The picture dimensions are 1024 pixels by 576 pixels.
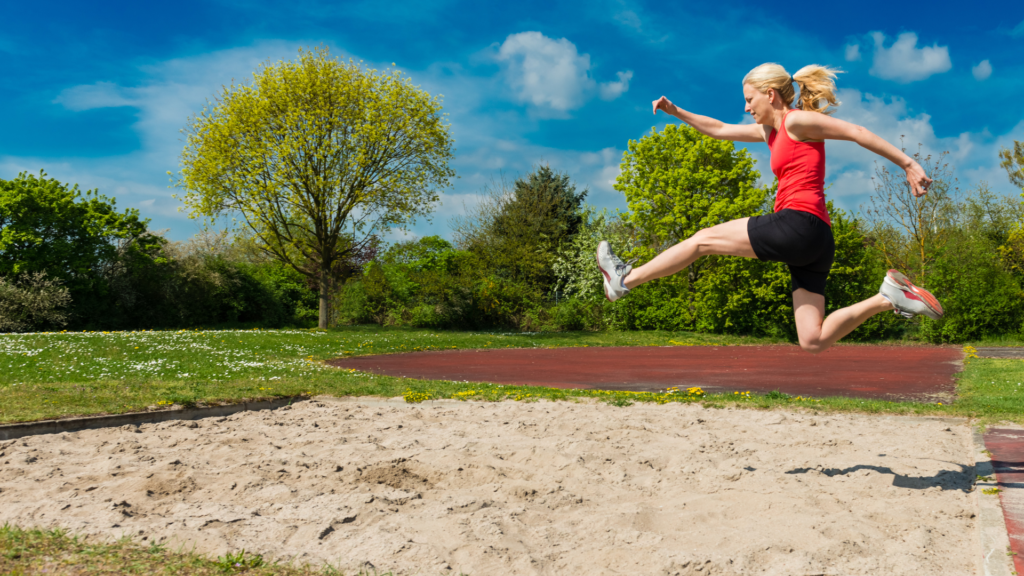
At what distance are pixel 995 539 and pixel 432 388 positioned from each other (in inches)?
270

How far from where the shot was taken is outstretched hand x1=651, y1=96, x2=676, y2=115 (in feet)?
15.0

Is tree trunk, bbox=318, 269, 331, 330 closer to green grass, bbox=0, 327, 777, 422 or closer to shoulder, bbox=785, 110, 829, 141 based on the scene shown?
green grass, bbox=0, 327, 777, 422

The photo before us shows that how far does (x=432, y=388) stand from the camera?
8984mm

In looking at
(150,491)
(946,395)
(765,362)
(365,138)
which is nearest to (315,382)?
(150,491)

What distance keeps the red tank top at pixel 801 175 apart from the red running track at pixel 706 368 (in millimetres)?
6126

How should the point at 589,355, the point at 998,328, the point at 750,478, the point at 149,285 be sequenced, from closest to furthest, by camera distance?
the point at 750,478, the point at 589,355, the point at 998,328, the point at 149,285

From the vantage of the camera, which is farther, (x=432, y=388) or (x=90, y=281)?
(x=90, y=281)

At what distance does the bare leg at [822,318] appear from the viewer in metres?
4.08

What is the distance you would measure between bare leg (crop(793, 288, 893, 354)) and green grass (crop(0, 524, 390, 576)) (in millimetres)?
3159

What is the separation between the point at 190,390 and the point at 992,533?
8.10 m

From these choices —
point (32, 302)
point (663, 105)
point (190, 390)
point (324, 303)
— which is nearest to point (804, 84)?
point (663, 105)

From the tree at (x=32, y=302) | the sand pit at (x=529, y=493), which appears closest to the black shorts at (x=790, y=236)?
the sand pit at (x=529, y=493)

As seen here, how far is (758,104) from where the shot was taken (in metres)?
4.07

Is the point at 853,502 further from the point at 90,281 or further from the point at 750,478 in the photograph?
the point at 90,281
